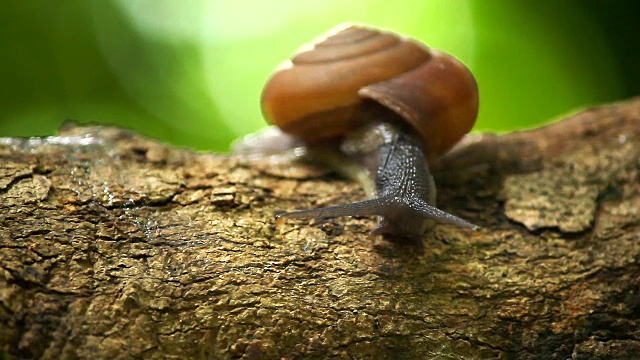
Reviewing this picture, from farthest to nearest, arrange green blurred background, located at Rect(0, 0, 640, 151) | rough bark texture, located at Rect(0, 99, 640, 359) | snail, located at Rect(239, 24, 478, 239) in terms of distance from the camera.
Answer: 1. green blurred background, located at Rect(0, 0, 640, 151)
2. snail, located at Rect(239, 24, 478, 239)
3. rough bark texture, located at Rect(0, 99, 640, 359)

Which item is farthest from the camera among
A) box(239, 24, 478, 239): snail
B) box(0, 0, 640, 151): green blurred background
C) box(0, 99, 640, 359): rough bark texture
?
box(0, 0, 640, 151): green blurred background

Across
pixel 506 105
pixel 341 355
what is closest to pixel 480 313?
pixel 341 355

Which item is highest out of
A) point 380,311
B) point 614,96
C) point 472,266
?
point 614,96

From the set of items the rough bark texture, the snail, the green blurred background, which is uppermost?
the green blurred background

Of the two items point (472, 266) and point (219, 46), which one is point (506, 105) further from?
point (472, 266)

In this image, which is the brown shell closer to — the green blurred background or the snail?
the snail

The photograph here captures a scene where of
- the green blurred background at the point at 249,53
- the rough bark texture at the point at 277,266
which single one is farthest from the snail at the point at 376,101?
the green blurred background at the point at 249,53

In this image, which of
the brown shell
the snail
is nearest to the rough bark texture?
the snail

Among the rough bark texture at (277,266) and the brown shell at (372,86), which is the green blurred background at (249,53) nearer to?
the rough bark texture at (277,266)

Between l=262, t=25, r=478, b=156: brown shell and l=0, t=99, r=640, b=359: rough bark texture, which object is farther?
l=262, t=25, r=478, b=156: brown shell
